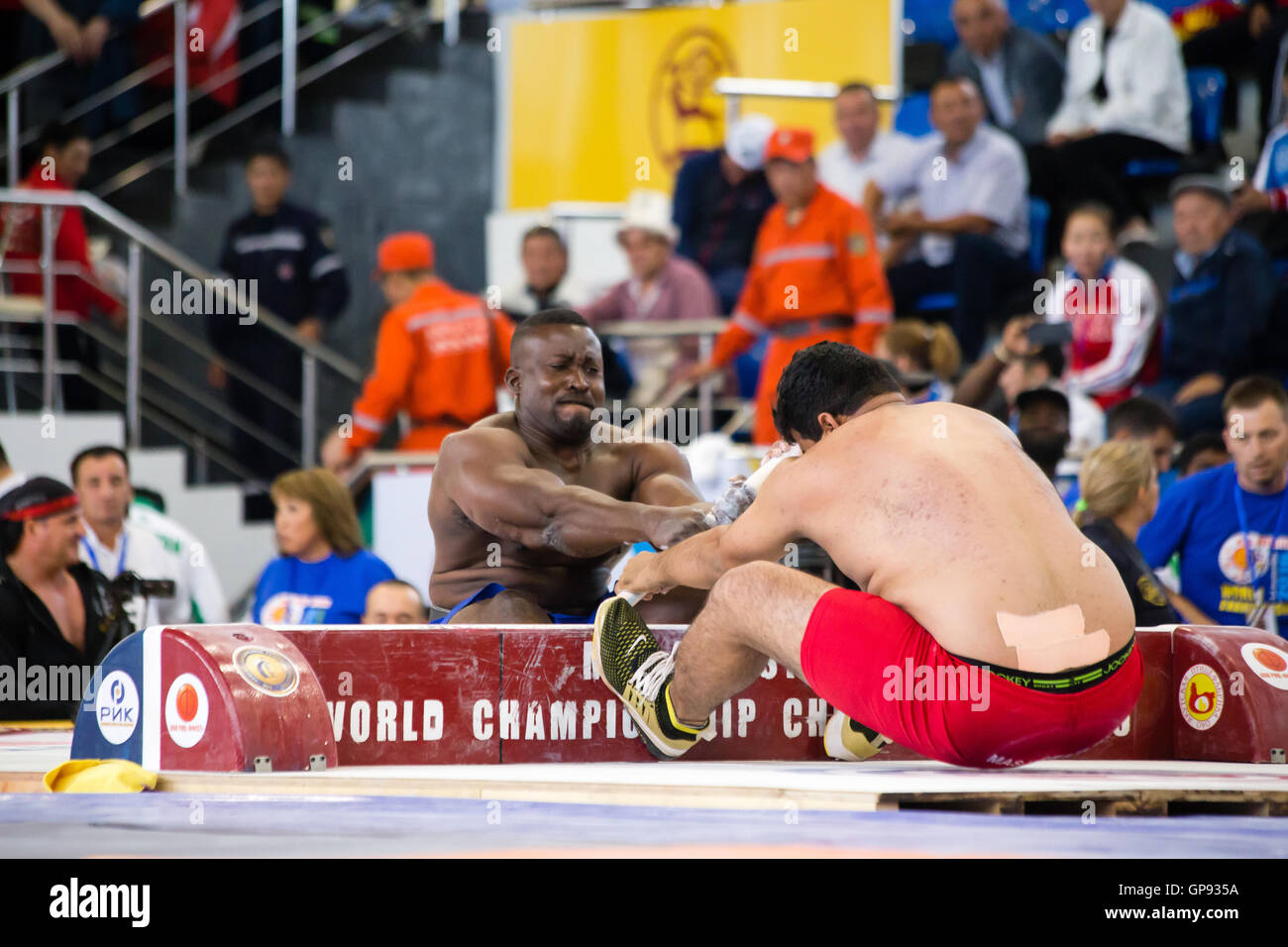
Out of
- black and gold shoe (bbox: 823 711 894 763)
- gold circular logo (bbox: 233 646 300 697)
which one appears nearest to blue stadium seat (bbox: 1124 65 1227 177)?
black and gold shoe (bbox: 823 711 894 763)

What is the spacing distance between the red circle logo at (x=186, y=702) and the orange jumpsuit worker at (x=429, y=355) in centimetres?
516

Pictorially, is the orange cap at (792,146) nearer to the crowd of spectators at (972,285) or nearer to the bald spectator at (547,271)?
the crowd of spectators at (972,285)

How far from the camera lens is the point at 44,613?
22.4 feet

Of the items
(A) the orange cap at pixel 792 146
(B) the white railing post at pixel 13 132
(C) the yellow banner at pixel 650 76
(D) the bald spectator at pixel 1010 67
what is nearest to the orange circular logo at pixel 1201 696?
(A) the orange cap at pixel 792 146

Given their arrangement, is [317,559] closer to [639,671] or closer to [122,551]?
[122,551]

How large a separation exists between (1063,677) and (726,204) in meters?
7.76

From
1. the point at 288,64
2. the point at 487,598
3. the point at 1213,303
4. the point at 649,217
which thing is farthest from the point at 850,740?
the point at 288,64

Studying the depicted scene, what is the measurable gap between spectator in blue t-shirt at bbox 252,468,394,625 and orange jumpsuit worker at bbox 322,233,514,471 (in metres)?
1.83

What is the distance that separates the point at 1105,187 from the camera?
10.8 m

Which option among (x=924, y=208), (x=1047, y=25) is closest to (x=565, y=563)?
(x=924, y=208)

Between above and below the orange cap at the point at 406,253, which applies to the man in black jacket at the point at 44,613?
below

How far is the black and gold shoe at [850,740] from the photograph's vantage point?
525 centimetres

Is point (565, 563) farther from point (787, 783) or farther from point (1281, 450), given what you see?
point (1281, 450)
